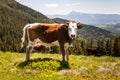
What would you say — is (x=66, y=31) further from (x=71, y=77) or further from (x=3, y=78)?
(x=3, y=78)

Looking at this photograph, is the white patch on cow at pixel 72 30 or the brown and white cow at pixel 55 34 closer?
the white patch on cow at pixel 72 30

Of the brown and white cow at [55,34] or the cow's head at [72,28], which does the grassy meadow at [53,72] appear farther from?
the cow's head at [72,28]

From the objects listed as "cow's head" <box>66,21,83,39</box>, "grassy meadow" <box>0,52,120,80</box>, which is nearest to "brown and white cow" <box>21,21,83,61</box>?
"cow's head" <box>66,21,83,39</box>

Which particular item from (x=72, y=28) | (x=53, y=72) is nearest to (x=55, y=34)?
(x=72, y=28)

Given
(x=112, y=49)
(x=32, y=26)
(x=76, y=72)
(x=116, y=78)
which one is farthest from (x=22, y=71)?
(x=112, y=49)

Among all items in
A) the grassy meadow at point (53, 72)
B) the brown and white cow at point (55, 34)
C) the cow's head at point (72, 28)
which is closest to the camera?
the grassy meadow at point (53, 72)

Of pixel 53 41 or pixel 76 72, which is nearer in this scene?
pixel 76 72

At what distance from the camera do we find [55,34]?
19.2 metres

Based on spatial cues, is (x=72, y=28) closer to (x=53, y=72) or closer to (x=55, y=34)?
(x=55, y=34)

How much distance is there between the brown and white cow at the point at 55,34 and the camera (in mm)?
18248

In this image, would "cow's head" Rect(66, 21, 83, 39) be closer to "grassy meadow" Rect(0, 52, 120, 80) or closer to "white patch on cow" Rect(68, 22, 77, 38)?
"white patch on cow" Rect(68, 22, 77, 38)

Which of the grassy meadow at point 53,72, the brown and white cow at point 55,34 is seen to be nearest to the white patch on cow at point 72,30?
the brown and white cow at point 55,34

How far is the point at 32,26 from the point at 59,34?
9.05ft

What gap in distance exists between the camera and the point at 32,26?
20391mm
